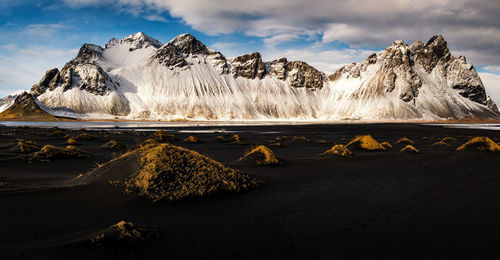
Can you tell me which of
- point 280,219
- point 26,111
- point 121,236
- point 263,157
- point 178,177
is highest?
point 26,111

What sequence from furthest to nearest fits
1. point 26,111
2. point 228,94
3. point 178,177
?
point 228,94, point 26,111, point 178,177

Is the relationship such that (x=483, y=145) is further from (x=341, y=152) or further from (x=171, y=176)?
(x=171, y=176)

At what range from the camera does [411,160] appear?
14883 millimetres

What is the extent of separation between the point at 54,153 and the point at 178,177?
962cm

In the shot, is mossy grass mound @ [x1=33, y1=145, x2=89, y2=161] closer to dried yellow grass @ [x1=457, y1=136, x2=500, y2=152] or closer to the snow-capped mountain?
dried yellow grass @ [x1=457, y1=136, x2=500, y2=152]

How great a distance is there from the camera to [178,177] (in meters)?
7.63

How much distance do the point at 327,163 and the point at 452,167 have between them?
5445mm

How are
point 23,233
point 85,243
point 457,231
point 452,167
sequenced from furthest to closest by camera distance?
1. point 452,167
2. point 457,231
3. point 23,233
4. point 85,243

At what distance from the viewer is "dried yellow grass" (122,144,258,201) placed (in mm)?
7267

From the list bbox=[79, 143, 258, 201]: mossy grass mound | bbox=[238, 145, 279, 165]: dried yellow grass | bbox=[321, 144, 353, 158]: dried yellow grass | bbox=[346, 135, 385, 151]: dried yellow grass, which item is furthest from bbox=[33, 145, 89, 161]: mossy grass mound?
bbox=[346, 135, 385, 151]: dried yellow grass

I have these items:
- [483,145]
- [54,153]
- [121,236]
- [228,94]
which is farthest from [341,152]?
[228,94]

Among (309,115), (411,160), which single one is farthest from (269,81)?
(411,160)

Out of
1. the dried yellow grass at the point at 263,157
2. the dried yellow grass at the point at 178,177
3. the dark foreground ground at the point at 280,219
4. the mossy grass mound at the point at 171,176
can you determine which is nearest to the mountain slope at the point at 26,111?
the dried yellow grass at the point at 263,157

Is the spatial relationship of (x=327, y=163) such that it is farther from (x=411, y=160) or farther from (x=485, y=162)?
(x=485, y=162)
